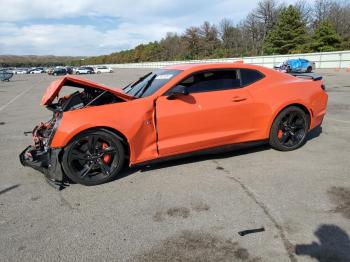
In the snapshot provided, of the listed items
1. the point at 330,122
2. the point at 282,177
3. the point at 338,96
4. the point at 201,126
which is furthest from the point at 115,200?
the point at 338,96

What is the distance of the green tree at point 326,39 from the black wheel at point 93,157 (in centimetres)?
4683

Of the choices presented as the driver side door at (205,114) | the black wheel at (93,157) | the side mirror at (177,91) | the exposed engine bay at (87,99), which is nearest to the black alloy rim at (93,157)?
the black wheel at (93,157)

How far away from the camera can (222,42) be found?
81.2 metres

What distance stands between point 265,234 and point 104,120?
2414 millimetres

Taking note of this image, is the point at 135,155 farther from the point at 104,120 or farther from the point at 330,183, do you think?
the point at 330,183

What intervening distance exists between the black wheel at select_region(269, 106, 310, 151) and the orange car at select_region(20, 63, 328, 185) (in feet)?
0.05

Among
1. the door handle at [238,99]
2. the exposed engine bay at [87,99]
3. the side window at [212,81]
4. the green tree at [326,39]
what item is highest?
the green tree at [326,39]

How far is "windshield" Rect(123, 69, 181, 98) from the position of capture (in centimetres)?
498

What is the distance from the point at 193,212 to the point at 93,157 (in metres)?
1.60

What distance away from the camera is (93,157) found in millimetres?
4508

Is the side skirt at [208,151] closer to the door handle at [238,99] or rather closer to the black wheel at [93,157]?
the black wheel at [93,157]

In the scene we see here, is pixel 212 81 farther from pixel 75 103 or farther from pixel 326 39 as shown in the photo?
pixel 326 39

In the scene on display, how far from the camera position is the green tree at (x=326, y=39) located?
45.7m

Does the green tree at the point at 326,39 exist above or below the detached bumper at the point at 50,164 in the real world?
above
